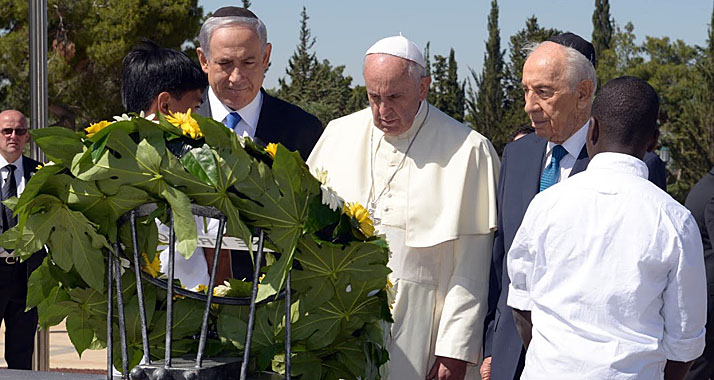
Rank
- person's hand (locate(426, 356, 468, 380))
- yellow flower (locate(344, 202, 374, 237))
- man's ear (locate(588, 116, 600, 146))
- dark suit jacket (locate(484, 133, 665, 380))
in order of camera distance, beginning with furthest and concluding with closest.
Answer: person's hand (locate(426, 356, 468, 380)), dark suit jacket (locate(484, 133, 665, 380)), man's ear (locate(588, 116, 600, 146)), yellow flower (locate(344, 202, 374, 237))

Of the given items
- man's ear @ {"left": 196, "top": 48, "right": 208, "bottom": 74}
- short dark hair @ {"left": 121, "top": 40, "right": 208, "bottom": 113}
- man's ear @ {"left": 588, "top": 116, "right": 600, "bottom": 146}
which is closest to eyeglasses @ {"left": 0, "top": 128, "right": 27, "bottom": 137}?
man's ear @ {"left": 196, "top": 48, "right": 208, "bottom": 74}

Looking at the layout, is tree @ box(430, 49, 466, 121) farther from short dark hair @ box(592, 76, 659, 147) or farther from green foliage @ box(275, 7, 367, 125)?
short dark hair @ box(592, 76, 659, 147)

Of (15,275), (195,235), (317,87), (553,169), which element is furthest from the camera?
(317,87)

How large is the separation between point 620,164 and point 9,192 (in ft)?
21.4

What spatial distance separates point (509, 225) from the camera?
3877mm

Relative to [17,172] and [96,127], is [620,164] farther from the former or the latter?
[17,172]

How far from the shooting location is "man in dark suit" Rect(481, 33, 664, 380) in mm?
3809

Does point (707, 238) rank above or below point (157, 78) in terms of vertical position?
below

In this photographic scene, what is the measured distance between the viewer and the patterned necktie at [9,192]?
7984 millimetres

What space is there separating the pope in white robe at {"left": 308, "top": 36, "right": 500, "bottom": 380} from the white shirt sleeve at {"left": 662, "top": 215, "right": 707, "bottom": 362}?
56.7 inches

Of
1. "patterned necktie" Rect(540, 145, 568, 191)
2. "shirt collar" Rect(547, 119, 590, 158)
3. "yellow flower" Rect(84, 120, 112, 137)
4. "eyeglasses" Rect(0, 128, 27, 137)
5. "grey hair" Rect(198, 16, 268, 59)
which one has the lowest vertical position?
"yellow flower" Rect(84, 120, 112, 137)

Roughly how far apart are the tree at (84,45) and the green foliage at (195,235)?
27924 mm

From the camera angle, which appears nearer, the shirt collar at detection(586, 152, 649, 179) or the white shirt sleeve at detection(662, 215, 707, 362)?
the white shirt sleeve at detection(662, 215, 707, 362)

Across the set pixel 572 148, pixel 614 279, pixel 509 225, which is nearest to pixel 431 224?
pixel 509 225
